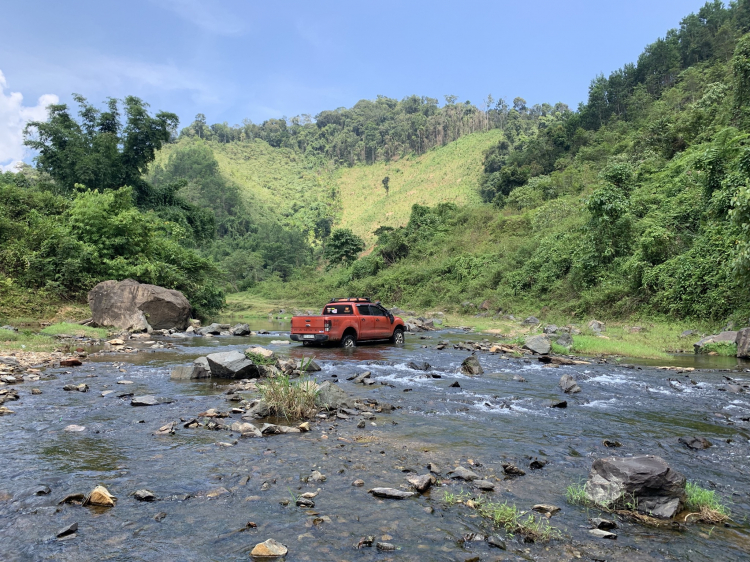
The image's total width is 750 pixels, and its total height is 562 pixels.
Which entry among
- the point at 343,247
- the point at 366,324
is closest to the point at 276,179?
the point at 343,247

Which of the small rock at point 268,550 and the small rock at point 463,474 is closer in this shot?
the small rock at point 268,550

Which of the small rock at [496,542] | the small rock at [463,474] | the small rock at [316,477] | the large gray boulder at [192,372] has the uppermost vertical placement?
the small rock at [496,542]

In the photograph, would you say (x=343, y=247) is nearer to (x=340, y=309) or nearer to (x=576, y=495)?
(x=340, y=309)

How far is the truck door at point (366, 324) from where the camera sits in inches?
690

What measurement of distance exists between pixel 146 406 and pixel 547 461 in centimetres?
660

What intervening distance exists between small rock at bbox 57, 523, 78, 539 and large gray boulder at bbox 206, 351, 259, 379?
6683 millimetres

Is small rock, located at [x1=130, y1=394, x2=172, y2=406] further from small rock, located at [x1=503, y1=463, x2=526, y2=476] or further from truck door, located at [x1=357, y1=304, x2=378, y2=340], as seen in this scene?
truck door, located at [x1=357, y1=304, x2=378, y2=340]

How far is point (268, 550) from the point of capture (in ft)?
11.6

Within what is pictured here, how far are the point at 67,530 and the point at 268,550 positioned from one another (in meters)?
1.71

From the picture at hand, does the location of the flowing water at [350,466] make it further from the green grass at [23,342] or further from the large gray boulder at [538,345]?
the large gray boulder at [538,345]

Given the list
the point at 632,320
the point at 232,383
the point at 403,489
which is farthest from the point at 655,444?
the point at 632,320

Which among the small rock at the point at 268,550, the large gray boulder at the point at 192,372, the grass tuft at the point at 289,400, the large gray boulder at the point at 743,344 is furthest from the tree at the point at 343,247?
the small rock at the point at 268,550

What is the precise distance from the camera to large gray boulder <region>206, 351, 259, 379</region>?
10500 mm

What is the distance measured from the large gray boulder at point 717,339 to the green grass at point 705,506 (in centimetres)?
1296
